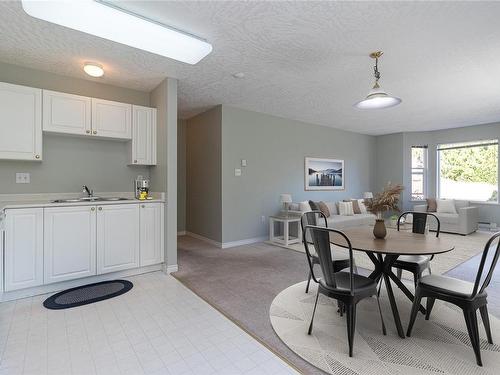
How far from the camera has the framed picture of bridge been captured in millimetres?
6250

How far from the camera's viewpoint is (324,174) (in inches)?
261

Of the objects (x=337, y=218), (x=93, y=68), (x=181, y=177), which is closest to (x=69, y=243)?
(x=93, y=68)

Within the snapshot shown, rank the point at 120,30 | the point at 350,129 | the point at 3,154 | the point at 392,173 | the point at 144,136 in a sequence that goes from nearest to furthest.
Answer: the point at 120,30 → the point at 3,154 → the point at 144,136 → the point at 350,129 → the point at 392,173

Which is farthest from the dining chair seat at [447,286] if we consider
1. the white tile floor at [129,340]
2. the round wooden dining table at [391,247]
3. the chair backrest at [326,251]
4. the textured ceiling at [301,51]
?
the textured ceiling at [301,51]

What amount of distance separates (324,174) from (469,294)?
5018 millimetres

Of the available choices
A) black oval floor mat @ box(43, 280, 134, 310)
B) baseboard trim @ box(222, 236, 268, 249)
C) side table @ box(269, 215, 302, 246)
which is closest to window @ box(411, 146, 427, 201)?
side table @ box(269, 215, 302, 246)

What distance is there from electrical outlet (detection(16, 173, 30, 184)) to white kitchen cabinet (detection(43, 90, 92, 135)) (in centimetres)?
63

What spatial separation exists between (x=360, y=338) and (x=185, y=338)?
131 cm

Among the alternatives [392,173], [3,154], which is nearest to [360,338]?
[3,154]

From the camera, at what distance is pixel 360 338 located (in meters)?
1.97

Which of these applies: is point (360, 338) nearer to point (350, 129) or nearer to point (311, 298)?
point (311, 298)

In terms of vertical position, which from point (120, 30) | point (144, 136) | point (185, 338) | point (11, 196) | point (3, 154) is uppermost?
point (120, 30)

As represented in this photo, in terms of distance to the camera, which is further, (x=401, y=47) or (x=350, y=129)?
(x=350, y=129)

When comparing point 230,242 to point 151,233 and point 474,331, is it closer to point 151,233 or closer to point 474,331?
point 151,233
